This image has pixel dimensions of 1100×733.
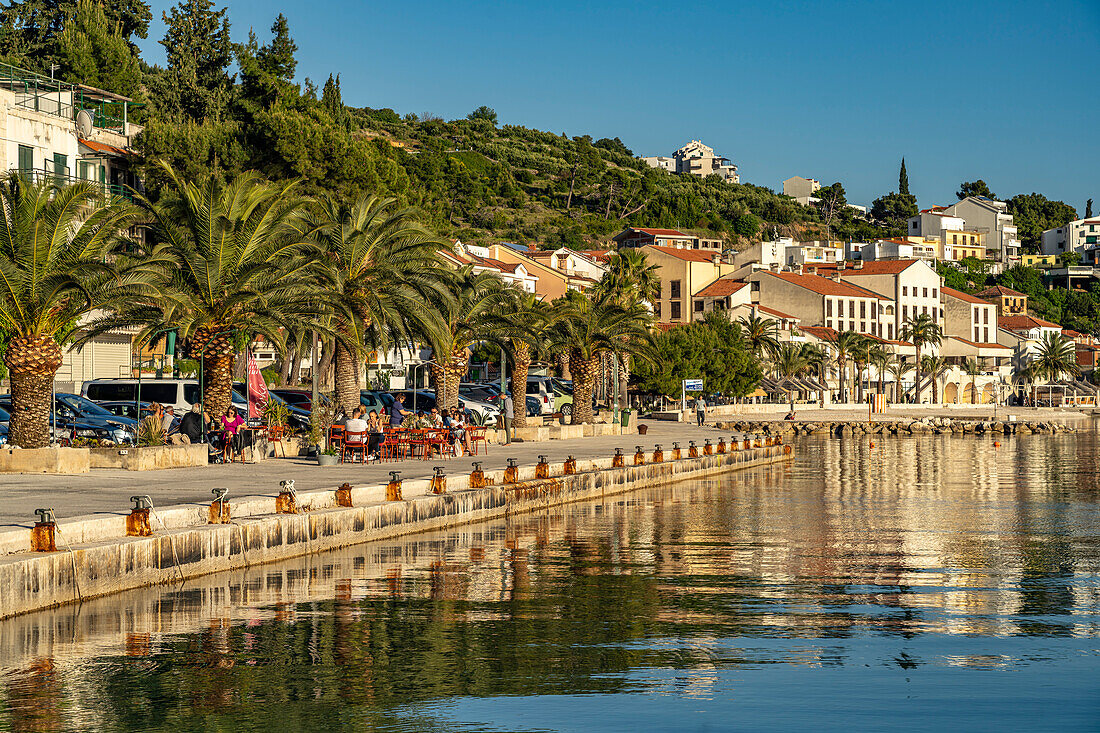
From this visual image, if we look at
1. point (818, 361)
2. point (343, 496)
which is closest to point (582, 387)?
point (343, 496)

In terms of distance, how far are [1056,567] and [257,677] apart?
471 inches

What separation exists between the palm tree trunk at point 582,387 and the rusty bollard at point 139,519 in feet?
124

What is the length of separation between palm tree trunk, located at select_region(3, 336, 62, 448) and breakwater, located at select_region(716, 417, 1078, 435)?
2357 inches

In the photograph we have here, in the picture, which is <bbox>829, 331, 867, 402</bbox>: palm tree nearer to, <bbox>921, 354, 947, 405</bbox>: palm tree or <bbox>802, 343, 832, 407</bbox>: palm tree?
<bbox>802, 343, 832, 407</bbox>: palm tree

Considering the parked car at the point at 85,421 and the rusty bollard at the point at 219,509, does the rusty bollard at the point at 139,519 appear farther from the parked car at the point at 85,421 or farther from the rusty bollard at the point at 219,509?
the parked car at the point at 85,421

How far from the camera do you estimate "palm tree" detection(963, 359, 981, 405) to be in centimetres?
13425

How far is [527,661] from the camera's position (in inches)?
423

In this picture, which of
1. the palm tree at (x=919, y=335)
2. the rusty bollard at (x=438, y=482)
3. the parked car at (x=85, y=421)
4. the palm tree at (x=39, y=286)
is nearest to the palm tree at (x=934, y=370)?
the palm tree at (x=919, y=335)

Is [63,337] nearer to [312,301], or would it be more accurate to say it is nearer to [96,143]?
[312,301]

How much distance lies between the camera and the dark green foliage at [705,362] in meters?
77.1

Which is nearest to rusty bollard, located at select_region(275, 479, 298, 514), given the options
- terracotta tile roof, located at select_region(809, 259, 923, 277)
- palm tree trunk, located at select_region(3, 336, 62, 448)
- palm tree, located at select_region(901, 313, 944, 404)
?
palm tree trunk, located at select_region(3, 336, 62, 448)

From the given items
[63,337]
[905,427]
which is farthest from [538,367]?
[63,337]

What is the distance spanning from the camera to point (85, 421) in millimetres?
30438

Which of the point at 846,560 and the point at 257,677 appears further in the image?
the point at 846,560
